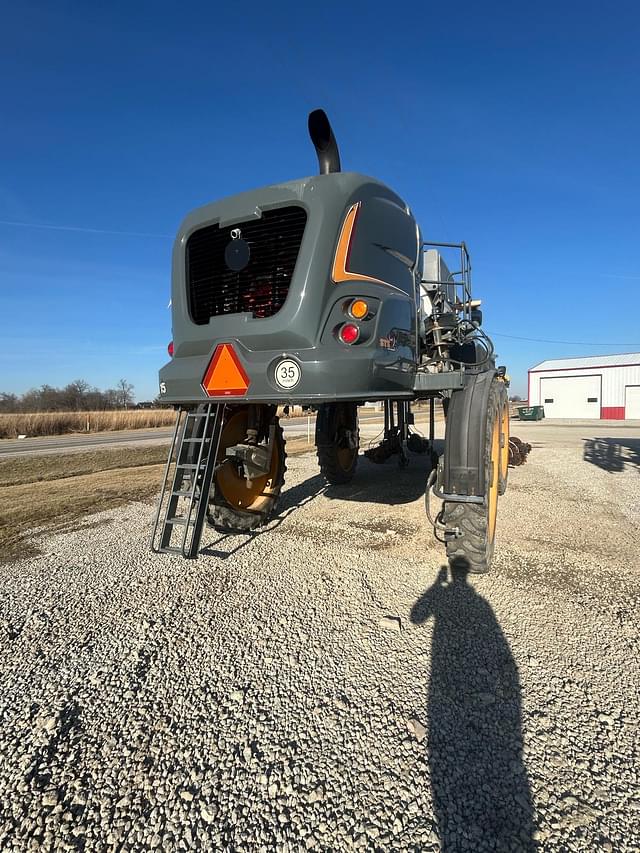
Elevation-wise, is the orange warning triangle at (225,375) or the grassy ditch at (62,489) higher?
the orange warning triangle at (225,375)

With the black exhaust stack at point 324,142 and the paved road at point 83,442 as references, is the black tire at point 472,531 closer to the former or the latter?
the black exhaust stack at point 324,142

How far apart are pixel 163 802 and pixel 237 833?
1.05ft

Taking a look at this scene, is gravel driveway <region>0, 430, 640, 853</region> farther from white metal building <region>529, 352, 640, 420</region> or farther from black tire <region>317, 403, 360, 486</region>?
white metal building <region>529, 352, 640, 420</region>

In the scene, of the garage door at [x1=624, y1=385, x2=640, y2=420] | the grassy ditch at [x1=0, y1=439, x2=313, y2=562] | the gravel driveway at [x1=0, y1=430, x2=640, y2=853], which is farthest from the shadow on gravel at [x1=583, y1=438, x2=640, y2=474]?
the garage door at [x1=624, y1=385, x2=640, y2=420]

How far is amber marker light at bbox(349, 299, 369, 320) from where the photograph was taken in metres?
3.01

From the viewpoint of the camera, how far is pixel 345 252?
306cm

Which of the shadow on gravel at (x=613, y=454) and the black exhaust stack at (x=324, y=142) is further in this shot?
the shadow on gravel at (x=613, y=454)

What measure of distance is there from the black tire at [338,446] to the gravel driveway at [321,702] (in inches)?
96.0

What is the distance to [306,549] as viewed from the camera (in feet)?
13.4

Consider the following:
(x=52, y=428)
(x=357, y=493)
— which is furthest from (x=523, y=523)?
(x=52, y=428)

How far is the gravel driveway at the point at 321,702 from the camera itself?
1.46 m

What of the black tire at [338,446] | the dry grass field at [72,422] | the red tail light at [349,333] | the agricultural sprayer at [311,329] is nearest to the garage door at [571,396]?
the dry grass field at [72,422]

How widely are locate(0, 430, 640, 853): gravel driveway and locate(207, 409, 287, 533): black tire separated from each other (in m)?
0.40

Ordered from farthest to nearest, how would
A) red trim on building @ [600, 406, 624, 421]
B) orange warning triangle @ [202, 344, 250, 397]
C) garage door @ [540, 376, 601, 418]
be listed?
garage door @ [540, 376, 601, 418]
red trim on building @ [600, 406, 624, 421]
orange warning triangle @ [202, 344, 250, 397]
